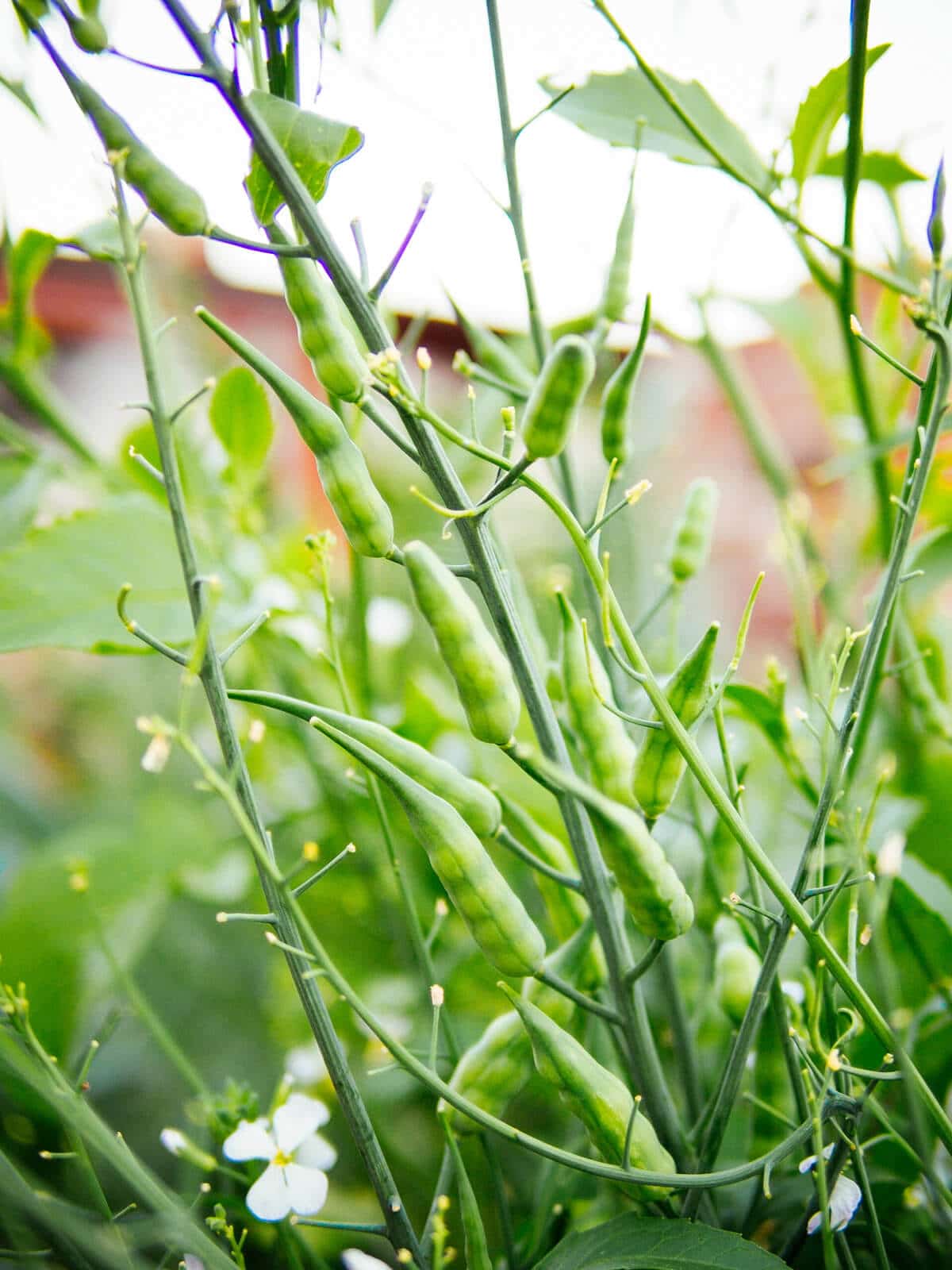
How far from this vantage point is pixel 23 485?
1.00 feet

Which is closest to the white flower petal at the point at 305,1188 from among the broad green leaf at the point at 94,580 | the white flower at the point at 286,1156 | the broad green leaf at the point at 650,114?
the white flower at the point at 286,1156

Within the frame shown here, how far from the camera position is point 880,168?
0.86 ft

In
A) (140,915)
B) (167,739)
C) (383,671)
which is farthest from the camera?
(383,671)

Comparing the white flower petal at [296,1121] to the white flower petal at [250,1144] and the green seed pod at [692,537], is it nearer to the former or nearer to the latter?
the white flower petal at [250,1144]

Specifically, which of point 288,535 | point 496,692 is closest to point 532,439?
point 496,692

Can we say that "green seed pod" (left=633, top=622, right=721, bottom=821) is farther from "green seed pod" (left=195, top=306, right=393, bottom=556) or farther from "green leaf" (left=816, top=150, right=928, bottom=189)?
"green leaf" (left=816, top=150, right=928, bottom=189)

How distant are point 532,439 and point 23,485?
9.0 inches

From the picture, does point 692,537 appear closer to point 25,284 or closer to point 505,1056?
point 505,1056

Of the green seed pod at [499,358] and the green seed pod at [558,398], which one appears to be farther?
the green seed pod at [499,358]

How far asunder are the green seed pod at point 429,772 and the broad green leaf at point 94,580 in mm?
76

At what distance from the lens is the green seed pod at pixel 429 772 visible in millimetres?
155

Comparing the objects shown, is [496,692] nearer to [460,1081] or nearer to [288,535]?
[460,1081]

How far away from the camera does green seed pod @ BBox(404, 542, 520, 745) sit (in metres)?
0.14

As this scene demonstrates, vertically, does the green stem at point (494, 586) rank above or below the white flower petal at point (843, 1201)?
above
